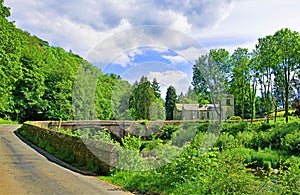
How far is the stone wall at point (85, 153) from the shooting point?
9.46 meters

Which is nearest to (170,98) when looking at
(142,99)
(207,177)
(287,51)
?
(142,99)

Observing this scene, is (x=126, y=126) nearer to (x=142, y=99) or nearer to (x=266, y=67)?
(x=142, y=99)

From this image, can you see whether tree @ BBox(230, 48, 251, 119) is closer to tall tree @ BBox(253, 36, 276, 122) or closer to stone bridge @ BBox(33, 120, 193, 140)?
tall tree @ BBox(253, 36, 276, 122)

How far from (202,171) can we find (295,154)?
47.8 feet

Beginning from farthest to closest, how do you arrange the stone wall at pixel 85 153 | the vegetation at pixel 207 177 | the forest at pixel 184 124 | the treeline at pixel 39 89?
the treeline at pixel 39 89 < the stone wall at pixel 85 153 < the forest at pixel 184 124 < the vegetation at pixel 207 177

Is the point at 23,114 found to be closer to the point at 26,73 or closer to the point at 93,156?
the point at 26,73

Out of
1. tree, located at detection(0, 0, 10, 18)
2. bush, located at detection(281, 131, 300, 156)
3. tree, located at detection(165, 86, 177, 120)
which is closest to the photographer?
tree, located at detection(165, 86, 177, 120)

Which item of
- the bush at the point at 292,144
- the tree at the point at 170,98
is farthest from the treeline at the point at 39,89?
the tree at the point at 170,98

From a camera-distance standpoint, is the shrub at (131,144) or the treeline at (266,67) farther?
the treeline at (266,67)

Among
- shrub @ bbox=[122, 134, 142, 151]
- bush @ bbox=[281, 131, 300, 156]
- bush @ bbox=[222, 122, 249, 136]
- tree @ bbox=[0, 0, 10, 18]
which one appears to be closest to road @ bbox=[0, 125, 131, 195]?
shrub @ bbox=[122, 134, 142, 151]

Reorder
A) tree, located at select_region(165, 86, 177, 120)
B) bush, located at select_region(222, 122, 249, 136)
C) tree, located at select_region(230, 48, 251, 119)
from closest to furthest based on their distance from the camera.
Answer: tree, located at select_region(165, 86, 177, 120) → bush, located at select_region(222, 122, 249, 136) → tree, located at select_region(230, 48, 251, 119)

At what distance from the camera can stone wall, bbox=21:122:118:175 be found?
9461 millimetres

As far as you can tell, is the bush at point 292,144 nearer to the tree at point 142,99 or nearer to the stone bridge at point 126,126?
the stone bridge at point 126,126

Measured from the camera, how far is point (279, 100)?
45.3 m
